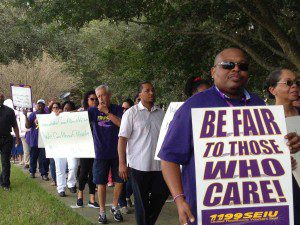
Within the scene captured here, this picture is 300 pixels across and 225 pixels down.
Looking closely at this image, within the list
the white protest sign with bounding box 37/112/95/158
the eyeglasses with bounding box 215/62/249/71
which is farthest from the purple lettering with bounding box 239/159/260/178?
the white protest sign with bounding box 37/112/95/158

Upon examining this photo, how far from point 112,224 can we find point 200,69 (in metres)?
6.87

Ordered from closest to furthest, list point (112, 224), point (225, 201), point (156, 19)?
point (225, 201), point (112, 224), point (156, 19)

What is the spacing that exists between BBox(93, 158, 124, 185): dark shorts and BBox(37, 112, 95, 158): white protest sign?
1.53 feet

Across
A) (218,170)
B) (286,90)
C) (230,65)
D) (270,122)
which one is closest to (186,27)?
(286,90)

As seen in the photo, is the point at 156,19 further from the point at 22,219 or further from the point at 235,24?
the point at 22,219

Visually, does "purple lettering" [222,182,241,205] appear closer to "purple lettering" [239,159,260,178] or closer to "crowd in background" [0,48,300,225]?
"purple lettering" [239,159,260,178]

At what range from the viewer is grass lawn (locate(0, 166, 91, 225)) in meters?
6.89

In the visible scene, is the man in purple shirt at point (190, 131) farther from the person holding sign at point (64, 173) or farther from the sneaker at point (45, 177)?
the sneaker at point (45, 177)

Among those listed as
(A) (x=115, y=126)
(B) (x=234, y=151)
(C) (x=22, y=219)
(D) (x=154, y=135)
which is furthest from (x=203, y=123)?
(C) (x=22, y=219)

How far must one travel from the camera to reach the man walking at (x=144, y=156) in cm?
544

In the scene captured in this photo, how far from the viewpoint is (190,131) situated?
293cm

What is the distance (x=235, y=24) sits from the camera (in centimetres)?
1172

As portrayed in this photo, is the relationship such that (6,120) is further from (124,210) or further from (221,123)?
(221,123)

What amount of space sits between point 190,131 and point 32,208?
5438 millimetres
